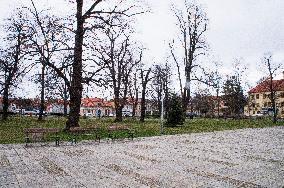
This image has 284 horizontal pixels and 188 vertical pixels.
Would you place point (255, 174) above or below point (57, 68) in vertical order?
below

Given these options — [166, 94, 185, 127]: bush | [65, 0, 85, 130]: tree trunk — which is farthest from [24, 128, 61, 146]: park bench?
[166, 94, 185, 127]: bush

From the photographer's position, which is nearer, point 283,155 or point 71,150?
point 283,155

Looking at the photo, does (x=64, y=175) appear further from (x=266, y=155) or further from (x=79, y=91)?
(x=79, y=91)

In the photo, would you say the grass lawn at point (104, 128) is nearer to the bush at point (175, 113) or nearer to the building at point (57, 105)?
the bush at point (175, 113)

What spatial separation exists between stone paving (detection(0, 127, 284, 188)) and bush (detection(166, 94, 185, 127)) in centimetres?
1782

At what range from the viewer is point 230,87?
68625mm

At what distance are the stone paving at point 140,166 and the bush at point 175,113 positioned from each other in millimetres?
17819

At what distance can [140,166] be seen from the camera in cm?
1146

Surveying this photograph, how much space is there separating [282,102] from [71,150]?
279 feet

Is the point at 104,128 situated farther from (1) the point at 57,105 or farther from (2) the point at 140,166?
(1) the point at 57,105

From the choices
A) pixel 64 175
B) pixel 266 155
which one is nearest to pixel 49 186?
pixel 64 175

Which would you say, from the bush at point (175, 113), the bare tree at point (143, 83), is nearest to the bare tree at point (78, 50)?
the bush at point (175, 113)

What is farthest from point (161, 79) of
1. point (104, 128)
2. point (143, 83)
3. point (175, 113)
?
point (104, 128)

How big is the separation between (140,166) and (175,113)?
2322cm
